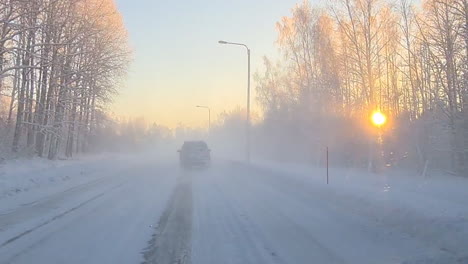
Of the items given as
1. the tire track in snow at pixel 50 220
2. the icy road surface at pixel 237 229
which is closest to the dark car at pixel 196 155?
the tire track in snow at pixel 50 220

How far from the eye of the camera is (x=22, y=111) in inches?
1017

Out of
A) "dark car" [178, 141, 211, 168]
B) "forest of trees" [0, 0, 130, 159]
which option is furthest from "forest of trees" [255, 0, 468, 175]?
"forest of trees" [0, 0, 130, 159]

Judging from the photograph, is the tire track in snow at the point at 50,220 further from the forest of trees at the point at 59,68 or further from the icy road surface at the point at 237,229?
the forest of trees at the point at 59,68

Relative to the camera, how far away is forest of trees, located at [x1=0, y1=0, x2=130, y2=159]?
2264cm

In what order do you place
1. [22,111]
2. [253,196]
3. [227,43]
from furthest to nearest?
[227,43]
[22,111]
[253,196]

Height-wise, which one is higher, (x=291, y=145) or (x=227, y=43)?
(x=227, y=43)

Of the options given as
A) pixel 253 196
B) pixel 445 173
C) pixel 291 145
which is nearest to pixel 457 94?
pixel 445 173

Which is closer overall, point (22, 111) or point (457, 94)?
point (457, 94)

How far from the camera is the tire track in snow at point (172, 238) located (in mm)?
6973

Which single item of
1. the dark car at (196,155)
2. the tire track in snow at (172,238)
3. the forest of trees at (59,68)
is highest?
the forest of trees at (59,68)

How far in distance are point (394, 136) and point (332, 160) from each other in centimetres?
618

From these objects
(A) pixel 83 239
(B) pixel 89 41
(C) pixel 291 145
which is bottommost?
(A) pixel 83 239

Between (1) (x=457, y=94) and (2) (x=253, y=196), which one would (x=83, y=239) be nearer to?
(2) (x=253, y=196)

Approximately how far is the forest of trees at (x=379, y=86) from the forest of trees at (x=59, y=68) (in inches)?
562
